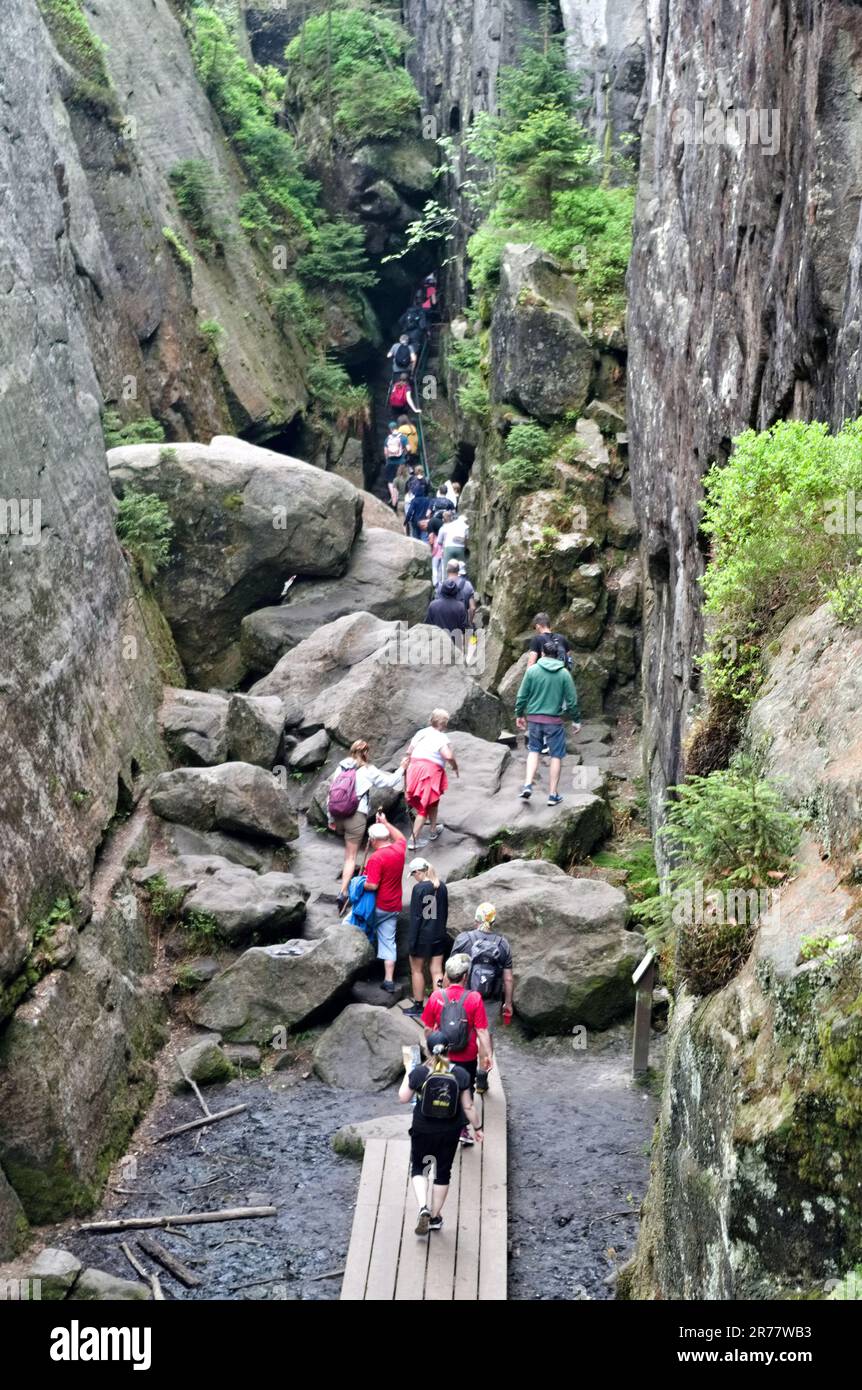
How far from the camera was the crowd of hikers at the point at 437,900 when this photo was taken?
9758 millimetres

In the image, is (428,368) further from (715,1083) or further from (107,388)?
(715,1083)

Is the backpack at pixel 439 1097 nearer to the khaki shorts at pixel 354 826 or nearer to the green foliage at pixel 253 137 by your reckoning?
the khaki shorts at pixel 354 826

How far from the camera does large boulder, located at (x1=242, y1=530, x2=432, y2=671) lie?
23.2 metres

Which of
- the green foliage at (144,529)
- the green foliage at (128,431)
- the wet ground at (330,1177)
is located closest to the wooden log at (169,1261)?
the wet ground at (330,1177)

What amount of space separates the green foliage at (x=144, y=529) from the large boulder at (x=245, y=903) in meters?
5.83

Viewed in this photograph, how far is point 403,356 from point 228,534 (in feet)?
47.6

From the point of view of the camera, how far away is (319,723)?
19.9 m

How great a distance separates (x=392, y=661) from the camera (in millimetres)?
20172

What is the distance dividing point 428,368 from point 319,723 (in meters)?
21.0

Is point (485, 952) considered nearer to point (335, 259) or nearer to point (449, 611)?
point (449, 611)

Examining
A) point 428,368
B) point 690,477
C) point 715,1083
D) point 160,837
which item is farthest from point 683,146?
point 428,368

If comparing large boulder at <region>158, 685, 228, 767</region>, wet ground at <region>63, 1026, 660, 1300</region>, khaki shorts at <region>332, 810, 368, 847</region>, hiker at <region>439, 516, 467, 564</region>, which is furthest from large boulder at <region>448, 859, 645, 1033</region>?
hiker at <region>439, 516, 467, 564</region>

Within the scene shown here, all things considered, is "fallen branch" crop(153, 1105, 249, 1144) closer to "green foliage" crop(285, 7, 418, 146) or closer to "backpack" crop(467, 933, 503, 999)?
Result: "backpack" crop(467, 933, 503, 999)

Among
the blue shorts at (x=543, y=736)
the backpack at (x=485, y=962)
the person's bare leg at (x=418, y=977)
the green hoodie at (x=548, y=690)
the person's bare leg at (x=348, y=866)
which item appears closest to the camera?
the backpack at (x=485, y=962)
